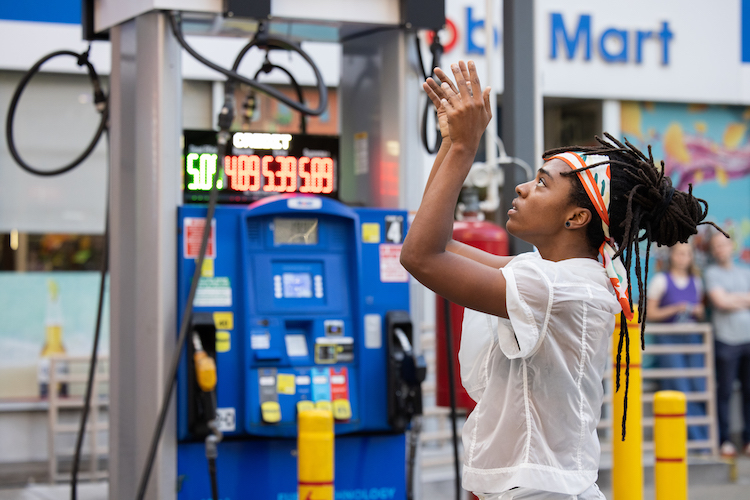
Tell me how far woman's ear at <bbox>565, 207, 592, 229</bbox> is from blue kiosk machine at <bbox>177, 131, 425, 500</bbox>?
2072 millimetres

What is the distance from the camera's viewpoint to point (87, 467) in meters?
6.98

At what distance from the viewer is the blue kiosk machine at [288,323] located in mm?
3977

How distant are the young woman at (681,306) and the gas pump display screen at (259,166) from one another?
A: 412 centimetres

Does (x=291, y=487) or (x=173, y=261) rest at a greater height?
(x=173, y=261)

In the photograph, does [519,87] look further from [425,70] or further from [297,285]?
[297,285]

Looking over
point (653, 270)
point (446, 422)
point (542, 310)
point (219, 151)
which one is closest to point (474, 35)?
point (653, 270)

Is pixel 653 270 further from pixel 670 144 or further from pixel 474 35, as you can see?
pixel 474 35

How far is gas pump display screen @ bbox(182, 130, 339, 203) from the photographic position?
416 cm

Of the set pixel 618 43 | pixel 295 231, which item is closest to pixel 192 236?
pixel 295 231

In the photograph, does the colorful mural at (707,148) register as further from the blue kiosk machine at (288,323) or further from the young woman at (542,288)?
the young woman at (542,288)

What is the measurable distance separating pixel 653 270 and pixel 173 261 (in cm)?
595

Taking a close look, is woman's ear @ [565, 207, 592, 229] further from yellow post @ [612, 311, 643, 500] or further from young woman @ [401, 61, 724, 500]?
yellow post @ [612, 311, 643, 500]

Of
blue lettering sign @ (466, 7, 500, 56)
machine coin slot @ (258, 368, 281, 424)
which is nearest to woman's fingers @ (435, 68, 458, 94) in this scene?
machine coin slot @ (258, 368, 281, 424)

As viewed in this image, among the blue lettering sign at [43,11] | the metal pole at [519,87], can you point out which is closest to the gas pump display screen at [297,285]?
the metal pole at [519,87]
